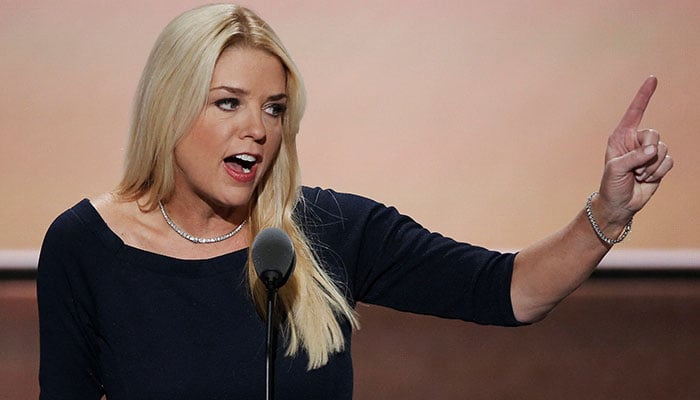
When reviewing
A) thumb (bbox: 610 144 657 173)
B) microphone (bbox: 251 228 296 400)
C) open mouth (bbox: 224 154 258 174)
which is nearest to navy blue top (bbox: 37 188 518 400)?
open mouth (bbox: 224 154 258 174)

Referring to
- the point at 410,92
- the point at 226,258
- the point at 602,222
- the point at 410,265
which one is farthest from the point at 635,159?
the point at 410,92

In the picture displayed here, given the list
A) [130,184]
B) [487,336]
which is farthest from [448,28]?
[130,184]

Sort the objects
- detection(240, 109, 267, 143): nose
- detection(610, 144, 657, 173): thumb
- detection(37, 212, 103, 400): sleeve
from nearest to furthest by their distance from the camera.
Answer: detection(610, 144, 657, 173): thumb → detection(240, 109, 267, 143): nose → detection(37, 212, 103, 400): sleeve

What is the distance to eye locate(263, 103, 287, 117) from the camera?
1.55 meters

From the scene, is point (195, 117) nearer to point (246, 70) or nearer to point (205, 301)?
point (246, 70)

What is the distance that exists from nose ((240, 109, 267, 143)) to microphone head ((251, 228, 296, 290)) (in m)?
0.34

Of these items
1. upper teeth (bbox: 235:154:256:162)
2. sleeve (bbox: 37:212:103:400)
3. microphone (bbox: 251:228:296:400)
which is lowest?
sleeve (bbox: 37:212:103:400)

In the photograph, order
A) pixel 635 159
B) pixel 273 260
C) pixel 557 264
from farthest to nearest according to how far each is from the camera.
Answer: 1. pixel 557 264
2. pixel 635 159
3. pixel 273 260

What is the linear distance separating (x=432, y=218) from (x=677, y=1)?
795mm

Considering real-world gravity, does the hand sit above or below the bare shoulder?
above

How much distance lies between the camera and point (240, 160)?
160 centimetres

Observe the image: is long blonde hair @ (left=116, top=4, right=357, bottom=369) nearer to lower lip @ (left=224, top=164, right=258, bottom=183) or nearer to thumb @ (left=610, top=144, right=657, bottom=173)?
lower lip @ (left=224, top=164, right=258, bottom=183)

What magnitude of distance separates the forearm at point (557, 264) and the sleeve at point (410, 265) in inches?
0.8

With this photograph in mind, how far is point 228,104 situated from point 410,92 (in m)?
1.17
